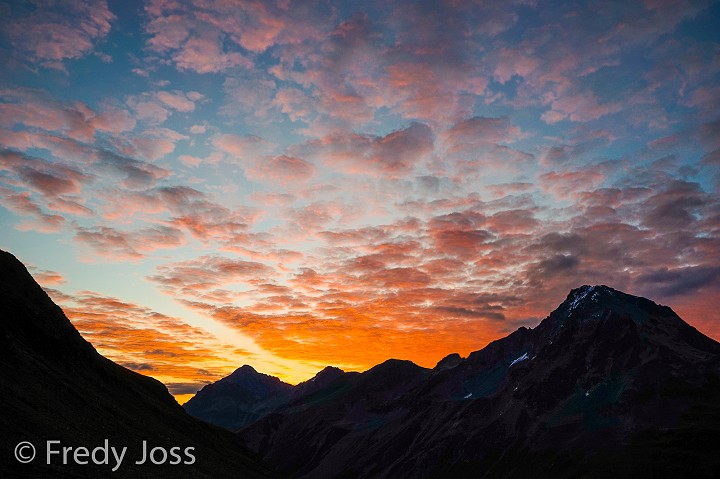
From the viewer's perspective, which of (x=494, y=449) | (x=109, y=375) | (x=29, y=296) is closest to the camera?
(x=29, y=296)

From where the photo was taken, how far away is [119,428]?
69.9 metres

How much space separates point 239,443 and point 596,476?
114445mm

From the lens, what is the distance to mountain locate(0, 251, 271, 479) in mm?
46453

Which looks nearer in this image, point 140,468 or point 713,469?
point 140,468

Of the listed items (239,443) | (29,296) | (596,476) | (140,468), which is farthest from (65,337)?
(596,476)

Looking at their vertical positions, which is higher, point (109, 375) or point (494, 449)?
point (109, 375)

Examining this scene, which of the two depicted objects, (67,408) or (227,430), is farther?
(227,430)

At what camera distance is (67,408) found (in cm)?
6156

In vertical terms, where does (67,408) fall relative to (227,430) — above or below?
above

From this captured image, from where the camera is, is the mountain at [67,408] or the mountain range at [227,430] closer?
the mountain at [67,408]

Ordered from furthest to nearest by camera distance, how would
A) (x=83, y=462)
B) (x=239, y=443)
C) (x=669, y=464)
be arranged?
(x=239, y=443) < (x=669, y=464) < (x=83, y=462)

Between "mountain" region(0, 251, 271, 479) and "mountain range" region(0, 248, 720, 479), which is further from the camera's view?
"mountain range" region(0, 248, 720, 479)

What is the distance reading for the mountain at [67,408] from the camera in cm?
4645

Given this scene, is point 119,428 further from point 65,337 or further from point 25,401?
point 65,337
